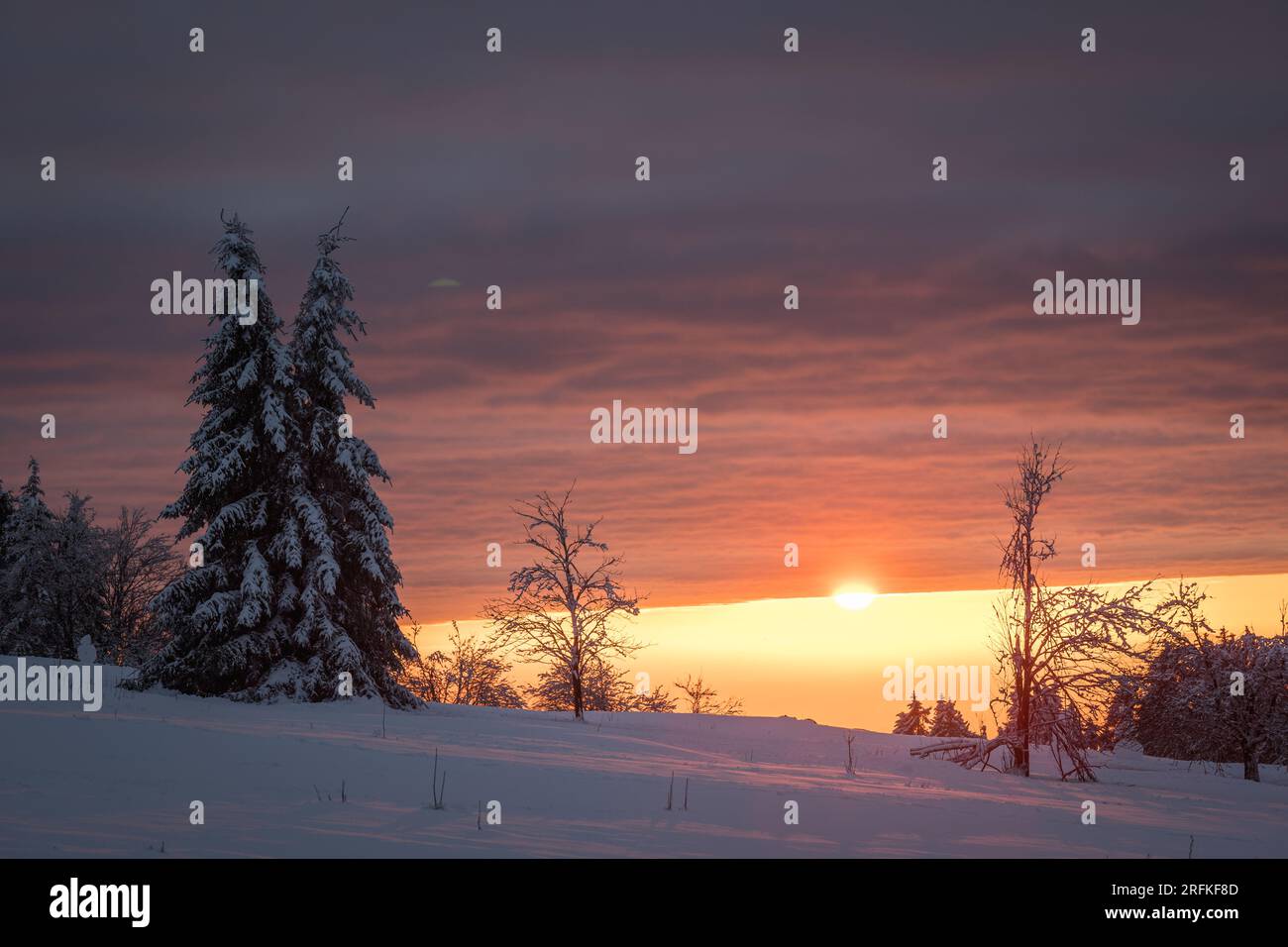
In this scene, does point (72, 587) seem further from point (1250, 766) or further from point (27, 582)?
point (1250, 766)

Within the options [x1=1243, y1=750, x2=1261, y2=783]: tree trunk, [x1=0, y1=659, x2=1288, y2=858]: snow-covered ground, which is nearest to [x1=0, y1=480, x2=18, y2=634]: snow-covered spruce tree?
[x1=0, y1=659, x2=1288, y2=858]: snow-covered ground

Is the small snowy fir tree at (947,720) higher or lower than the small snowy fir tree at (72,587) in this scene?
lower

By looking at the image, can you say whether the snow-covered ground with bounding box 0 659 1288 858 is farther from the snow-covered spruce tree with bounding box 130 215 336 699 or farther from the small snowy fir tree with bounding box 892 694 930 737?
the small snowy fir tree with bounding box 892 694 930 737

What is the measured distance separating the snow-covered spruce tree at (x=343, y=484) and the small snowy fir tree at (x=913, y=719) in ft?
257

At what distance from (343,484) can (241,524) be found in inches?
126

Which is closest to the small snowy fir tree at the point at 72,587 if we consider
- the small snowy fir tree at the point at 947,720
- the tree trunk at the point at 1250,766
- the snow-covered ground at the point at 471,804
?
the snow-covered ground at the point at 471,804

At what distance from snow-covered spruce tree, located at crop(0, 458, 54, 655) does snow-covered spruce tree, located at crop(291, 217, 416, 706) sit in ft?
98.9

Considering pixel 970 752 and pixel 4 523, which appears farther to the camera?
pixel 4 523

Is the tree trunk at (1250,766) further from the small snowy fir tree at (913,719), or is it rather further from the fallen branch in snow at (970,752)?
the small snowy fir tree at (913,719)

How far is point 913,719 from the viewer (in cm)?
10394

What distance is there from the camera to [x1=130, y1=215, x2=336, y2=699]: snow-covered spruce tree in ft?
95.9

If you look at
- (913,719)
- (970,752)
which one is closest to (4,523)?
(970,752)

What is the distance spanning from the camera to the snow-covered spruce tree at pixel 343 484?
103 ft
